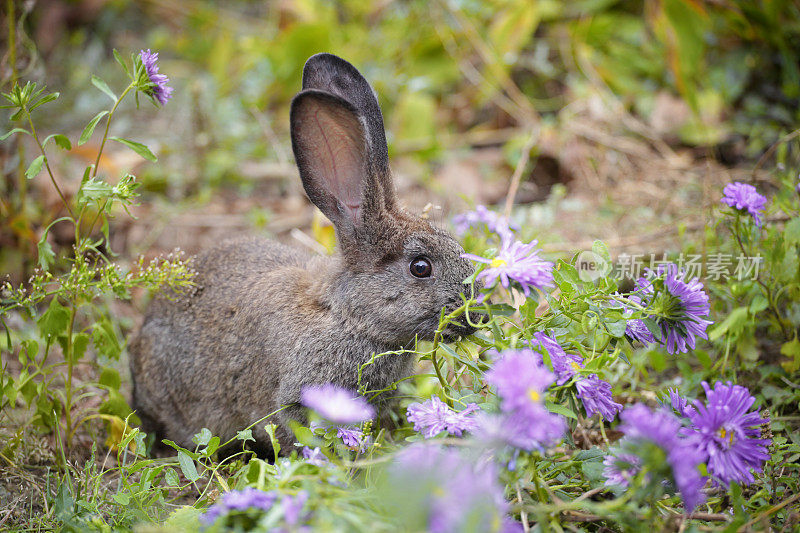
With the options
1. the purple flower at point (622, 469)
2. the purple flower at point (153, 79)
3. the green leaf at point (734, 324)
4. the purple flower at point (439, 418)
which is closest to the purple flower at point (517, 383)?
the purple flower at point (622, 469)

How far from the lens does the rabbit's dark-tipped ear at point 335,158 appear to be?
3.42m

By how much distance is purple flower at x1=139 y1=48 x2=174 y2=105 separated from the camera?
117 inches

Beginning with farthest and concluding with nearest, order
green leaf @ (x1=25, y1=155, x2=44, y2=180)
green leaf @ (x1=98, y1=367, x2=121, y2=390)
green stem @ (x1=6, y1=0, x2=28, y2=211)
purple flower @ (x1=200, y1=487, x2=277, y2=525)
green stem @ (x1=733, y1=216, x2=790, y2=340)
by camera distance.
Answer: green stem @ (x1=6, y1=0, x2=28, y2=211), green leaf @ (x1=98, y1=367, x2=121, y2=390), green stem @ (x1=733, y1=216, x2=790, y2=340), green leaf @ (x1=25, y1=155, x2=44, y2=180), purple flower @ (x1=200, y1=487, x2=277, y2=525)

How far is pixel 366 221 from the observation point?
355cm

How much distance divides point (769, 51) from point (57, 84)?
7.68 m

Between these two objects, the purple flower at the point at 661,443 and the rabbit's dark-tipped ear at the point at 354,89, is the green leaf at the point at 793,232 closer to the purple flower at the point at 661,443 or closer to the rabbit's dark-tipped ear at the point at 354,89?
the purple flower at the point at 661,443

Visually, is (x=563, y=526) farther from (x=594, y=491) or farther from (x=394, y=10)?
(x=394, y=10)

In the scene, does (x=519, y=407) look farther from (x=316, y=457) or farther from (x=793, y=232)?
(x=793, y=232)

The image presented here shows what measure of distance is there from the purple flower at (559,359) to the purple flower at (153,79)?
1932 mm

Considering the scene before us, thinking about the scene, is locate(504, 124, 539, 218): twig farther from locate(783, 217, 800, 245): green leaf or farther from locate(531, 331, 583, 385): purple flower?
locate(531, 331, 583, 385): purple flower

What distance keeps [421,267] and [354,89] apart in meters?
0.99

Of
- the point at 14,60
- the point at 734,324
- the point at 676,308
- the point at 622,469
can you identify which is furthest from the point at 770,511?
the point at 14,60

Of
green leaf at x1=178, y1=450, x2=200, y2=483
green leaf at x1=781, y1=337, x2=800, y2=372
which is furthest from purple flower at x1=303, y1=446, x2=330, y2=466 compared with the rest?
green leaf at x1=781, y1=337, x2=800, y2=372

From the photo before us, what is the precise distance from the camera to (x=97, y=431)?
3.79m
